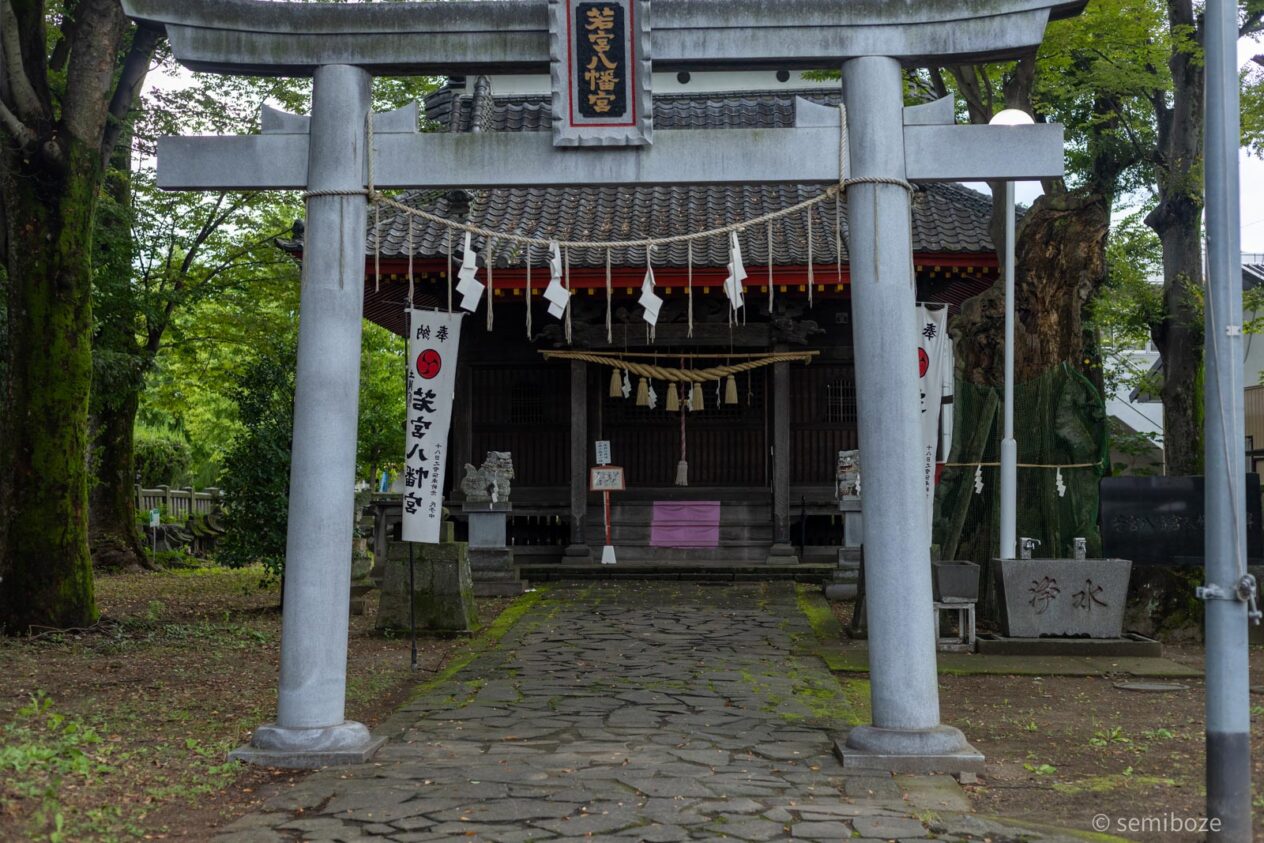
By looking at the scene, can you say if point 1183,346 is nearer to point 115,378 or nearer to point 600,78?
point 600,78

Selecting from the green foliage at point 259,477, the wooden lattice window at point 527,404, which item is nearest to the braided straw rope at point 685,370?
the wooden lattice window at point 527,404

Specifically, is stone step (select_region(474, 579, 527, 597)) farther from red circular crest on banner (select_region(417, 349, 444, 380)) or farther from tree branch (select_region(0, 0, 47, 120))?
tree branch (select_region(0, 0, 47, 120))

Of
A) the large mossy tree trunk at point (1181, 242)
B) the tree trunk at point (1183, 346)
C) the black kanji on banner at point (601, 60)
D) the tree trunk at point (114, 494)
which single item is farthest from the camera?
the tree trunk at point (114, 494)

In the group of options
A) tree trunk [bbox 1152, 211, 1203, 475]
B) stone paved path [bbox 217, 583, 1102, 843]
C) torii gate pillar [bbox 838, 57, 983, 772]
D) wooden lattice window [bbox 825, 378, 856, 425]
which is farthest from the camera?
wooden lattice window [bbox 825, 378, 856, 425]

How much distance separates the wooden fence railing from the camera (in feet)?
100

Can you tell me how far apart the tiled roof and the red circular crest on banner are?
767cm

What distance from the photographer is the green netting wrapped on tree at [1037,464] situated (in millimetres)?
13227

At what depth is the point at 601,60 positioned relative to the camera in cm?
777

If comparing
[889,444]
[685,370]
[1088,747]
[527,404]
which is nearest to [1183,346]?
[685,370]

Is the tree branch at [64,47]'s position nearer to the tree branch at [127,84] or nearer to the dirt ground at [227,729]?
the tree branch at [127,84]

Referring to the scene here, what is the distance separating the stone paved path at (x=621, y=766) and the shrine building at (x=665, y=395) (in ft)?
24.1

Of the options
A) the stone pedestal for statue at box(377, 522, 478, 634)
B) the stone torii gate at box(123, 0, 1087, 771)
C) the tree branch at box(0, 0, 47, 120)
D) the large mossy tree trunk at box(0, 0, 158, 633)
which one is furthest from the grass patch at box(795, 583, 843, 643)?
the tree branch at box(0, 0, 47, 120)

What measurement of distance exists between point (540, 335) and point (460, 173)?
11610mm

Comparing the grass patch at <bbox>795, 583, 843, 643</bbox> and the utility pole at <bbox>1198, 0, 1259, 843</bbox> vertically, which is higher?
the utility pole at <bbox>1198, 0, 1259, 843</bbox>
